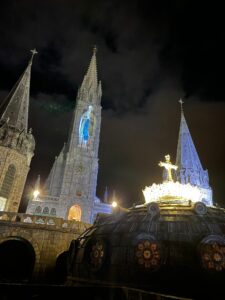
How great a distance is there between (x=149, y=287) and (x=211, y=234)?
125 inches

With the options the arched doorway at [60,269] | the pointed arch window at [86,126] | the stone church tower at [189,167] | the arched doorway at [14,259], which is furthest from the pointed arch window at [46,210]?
the stone church tower at [189,167]

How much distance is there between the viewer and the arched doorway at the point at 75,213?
43.2 m

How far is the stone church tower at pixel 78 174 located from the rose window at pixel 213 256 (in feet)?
117

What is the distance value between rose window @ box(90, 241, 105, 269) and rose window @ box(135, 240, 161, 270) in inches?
66.1

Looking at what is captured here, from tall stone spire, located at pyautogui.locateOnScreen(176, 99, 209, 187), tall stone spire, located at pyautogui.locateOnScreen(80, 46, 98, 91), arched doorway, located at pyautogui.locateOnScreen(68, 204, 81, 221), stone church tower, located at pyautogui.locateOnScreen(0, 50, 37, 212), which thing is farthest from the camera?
tall stone spire, located at pyautogui.locateOnScreen(80, 46, 98, 91)

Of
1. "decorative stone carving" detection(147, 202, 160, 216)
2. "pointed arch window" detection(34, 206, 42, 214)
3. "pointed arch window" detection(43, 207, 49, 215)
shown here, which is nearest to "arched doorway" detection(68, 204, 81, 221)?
"pointed arch window" detection(43, 207, 49, 215)

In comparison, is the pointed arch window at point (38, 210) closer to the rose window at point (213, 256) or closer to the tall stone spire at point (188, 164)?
the tall stone spire at point (188, 164)

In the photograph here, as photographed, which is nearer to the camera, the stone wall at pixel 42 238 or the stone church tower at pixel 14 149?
the stone wall at pixel 42 238

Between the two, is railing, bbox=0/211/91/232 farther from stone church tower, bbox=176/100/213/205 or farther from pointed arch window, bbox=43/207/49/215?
stone church tower, bbox=176/100/213/205

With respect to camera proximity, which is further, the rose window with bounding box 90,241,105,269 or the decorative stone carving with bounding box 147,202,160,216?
the decorative stone carving with bounding box 147,202,160,216

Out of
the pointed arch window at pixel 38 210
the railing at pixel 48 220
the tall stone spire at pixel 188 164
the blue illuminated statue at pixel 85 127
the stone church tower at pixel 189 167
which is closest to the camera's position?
the railing at pixel 48 220

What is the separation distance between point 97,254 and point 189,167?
148 feet

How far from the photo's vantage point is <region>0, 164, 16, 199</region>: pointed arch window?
31155 millimetres

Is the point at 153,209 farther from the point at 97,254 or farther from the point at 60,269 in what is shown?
the point at 60,269
